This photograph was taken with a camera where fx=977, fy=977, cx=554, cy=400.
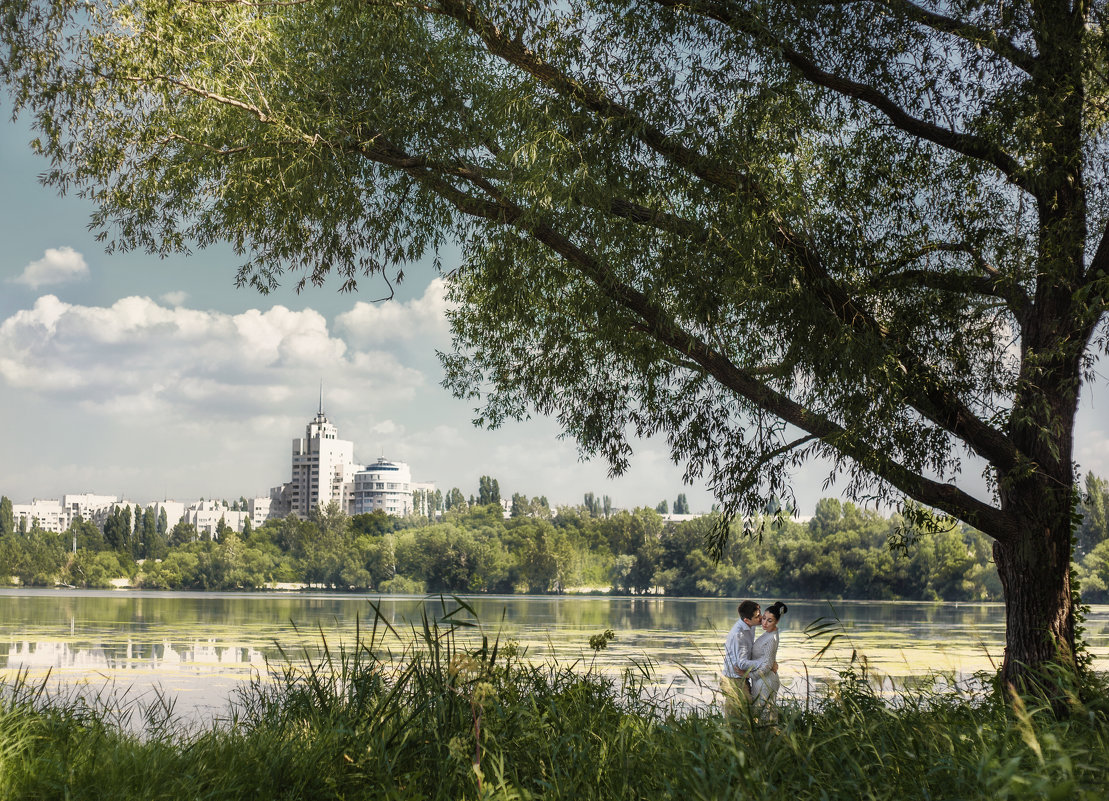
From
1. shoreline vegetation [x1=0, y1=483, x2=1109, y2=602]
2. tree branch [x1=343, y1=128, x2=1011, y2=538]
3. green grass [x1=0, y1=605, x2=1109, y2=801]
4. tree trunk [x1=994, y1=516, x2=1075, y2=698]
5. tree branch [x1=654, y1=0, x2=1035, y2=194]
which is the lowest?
shoreline vegetation [x1=0, y1=483, x2=1109, y2=602]

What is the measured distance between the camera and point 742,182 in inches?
232

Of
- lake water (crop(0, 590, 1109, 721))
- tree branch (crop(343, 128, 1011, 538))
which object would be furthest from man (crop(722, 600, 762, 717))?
tree branch (crop(343, 128, 1011, 538))

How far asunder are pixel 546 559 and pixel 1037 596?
5872 cm

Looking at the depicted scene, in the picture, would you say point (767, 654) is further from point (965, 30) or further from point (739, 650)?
point (965, 30)

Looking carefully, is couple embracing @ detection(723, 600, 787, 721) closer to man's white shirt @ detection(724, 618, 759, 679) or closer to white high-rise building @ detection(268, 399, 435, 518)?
man's white shirt @ detection(724, 618, 759, 679)

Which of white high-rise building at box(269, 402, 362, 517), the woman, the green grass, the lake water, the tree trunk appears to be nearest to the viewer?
the green grass

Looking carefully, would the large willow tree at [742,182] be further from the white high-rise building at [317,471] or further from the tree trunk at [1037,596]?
the white high-rise building at [317,471]

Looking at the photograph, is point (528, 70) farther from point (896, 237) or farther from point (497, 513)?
point (497, 513)

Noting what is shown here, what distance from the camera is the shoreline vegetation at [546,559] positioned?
2051 inches

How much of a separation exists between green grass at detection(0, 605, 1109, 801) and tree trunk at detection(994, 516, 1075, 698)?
6.19 feet

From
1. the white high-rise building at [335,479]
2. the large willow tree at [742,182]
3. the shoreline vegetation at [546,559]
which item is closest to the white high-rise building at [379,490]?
the white high-rise building at [335,479]

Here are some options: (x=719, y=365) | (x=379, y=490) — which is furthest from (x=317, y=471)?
(x=719, y=365)

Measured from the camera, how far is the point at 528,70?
609 centimetres

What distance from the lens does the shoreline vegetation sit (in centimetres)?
5209
